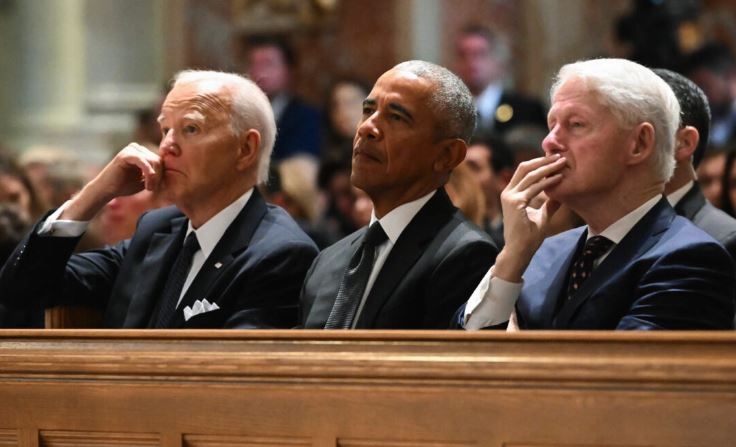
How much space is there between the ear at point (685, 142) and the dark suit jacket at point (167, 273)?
108cm

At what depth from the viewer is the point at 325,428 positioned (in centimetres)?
299

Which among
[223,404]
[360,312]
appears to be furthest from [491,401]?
[360,312]

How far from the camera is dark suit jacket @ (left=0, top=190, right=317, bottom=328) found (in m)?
3.94

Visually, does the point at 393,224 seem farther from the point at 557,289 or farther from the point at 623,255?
the point at 623,255

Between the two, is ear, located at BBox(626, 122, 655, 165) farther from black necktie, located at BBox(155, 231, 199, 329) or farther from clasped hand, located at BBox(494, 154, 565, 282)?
black necktie, located at BBox(155, 231, 199, 329)

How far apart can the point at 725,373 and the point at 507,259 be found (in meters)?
0.85

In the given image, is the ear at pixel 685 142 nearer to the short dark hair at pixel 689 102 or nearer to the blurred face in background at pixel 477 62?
the short dark hair at pixel 689 102

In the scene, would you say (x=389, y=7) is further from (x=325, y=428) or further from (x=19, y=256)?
(x=325, y=428)

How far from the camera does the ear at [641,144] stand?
3.49 meters

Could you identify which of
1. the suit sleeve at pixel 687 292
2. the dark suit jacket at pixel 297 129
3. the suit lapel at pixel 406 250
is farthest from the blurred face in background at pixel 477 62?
the suit sleeve at pixel 687 292

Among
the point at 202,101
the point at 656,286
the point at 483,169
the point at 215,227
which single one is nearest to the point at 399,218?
the point at 215,227

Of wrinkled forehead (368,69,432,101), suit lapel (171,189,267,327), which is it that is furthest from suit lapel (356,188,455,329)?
suit lapel (171,189,267,327)

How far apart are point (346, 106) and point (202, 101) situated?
5.29m

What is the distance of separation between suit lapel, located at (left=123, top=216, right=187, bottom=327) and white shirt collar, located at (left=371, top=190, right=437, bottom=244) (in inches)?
28.2
